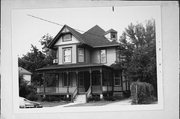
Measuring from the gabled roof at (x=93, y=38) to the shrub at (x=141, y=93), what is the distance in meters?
1.37

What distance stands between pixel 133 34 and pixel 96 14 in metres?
1.23

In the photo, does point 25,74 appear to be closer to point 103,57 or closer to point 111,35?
point 103,57

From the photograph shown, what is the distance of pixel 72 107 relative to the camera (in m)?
7.79

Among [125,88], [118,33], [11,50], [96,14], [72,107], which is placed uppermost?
[96,14]

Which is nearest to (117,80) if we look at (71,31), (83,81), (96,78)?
(96,78)

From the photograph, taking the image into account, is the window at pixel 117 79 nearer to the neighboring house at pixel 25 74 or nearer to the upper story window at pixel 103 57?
the upper story window at pixel 103 57

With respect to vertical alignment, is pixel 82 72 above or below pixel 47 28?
below

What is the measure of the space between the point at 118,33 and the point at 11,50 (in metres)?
3.13

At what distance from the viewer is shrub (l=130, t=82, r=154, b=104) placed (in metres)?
7.78

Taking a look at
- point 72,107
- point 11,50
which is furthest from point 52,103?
point 11,50

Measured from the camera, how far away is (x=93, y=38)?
7934mm

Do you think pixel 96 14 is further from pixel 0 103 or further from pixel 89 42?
pixel 0 103

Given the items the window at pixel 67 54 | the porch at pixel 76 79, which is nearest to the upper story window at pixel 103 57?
the porch at pixel 76 79

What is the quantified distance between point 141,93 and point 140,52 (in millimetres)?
1199
